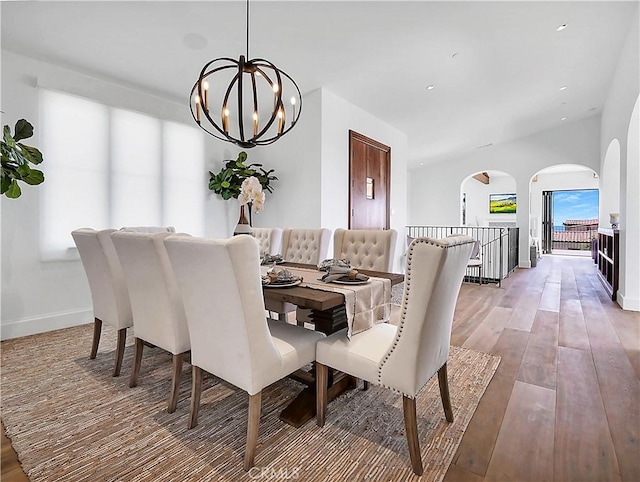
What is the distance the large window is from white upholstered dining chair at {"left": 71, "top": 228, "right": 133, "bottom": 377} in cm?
147

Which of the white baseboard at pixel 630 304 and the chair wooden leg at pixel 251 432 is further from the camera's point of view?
the white baseboard at pixel 630 304

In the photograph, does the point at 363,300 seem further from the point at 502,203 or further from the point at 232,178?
the point at 502,203

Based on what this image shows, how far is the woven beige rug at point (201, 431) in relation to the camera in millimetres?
1516

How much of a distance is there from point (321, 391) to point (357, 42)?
338cm

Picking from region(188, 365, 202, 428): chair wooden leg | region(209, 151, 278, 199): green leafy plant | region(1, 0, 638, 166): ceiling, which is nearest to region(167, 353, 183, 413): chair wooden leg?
region(188, 365, 202, 428): chair wooden leg

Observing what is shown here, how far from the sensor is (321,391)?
182 cm

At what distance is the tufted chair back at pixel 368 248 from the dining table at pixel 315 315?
0.35 metres

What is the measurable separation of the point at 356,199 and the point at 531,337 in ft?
9.78

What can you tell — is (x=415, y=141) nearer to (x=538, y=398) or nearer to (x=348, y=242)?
(x=348, y=242)

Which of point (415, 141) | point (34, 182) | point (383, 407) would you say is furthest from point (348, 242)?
point (415, 141)

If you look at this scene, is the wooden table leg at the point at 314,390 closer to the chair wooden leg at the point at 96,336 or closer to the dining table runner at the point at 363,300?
the dining table runner at the point at 363,300

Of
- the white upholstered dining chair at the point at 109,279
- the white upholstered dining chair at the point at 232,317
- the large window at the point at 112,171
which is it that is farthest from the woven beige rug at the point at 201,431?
the large window at the point at 112,171

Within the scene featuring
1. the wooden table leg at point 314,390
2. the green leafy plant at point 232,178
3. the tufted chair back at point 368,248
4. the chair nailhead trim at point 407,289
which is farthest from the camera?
the green leafy plant at point 232,178

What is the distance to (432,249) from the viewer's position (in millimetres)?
1312
